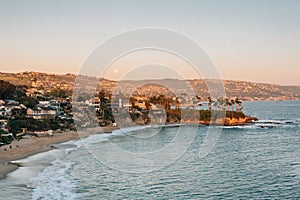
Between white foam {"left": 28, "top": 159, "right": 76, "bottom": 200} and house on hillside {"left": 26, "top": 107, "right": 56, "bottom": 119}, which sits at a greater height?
house on hillside {"left": 26, "top": 107, "right": 56, "bottom": 119}

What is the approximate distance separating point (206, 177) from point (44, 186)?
10324 mm

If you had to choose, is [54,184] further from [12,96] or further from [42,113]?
[12,96]

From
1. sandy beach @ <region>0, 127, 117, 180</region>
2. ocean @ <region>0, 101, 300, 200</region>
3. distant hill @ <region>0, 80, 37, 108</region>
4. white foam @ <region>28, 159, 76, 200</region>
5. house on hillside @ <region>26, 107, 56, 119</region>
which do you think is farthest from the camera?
distant hill @ <region>0, 80, 37, 108</region>

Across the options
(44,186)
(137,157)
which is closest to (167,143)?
(137,157)

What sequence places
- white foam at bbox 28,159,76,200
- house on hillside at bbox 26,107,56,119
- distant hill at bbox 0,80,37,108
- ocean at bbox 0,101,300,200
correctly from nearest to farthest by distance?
white foam at bbox 28,159,76,200 → ocean at bbox 0,101,300,200 → house on hillside at bbox 26,107,56,119 → distant hill at bbox 0,80,37,108

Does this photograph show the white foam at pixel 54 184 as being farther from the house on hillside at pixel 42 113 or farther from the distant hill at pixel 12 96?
the distant hill at pixel 12 96

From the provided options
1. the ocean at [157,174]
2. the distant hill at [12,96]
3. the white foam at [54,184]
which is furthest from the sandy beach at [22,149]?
the distant hill at [12,96]

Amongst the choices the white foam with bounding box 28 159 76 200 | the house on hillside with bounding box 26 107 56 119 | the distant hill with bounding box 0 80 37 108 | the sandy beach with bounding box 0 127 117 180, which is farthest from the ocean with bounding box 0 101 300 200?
the distant hill with bounding box 0 80 37 108

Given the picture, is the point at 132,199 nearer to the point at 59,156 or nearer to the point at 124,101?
the point at 59,156

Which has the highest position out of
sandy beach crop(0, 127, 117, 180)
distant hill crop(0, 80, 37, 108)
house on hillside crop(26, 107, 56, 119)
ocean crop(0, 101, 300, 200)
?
distant hill crop(0, 80, 37, 108)

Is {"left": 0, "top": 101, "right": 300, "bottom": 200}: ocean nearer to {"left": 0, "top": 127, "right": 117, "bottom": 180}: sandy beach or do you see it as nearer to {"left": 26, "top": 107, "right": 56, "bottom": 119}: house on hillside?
{"left": 0, "top": 127, "right": 117, "bottom": 180}: sandy beach

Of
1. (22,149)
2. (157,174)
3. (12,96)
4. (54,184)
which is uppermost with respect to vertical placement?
(12,96)

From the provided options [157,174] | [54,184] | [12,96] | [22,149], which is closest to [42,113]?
[12,96]

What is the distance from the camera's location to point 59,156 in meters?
33.6
